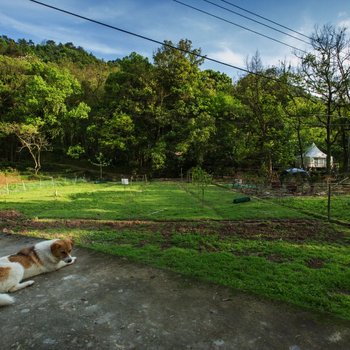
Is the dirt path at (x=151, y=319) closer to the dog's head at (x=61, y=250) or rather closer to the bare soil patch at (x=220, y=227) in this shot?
the dog's head at (x=61, y=250)

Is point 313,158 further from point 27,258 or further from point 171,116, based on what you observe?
point 27,258

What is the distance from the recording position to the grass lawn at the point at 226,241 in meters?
4.20

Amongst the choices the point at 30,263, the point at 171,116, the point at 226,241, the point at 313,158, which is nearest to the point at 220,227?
the point at 226,241

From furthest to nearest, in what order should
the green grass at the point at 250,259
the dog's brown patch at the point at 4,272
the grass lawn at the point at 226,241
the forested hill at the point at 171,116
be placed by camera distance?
1. the forested hill at the point at 171,116
2. the grass lawn at the point at 226,241
3. the green grass at the point at 250,259
4. the dog's brown patch at the point at 4,272

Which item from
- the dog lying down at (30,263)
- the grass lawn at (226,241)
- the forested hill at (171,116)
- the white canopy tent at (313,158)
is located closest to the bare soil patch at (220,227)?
the grass lawn at (226,241)

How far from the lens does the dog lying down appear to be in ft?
11.7

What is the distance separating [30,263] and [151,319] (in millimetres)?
2043

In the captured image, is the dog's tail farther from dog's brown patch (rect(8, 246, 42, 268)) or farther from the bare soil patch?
the bare soil patch

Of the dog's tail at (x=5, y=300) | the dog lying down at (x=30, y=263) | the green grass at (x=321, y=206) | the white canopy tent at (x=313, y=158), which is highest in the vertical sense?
the white canopy tent at (x=313, y=158)

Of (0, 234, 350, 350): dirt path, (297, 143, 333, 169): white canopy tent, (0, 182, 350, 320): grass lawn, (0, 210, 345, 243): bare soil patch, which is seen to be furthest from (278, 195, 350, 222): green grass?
(297, 143, 333, 169): white canopy tent

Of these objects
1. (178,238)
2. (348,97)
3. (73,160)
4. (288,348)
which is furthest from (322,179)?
(73,160)

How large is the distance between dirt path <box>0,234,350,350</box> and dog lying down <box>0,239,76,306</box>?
13 cm

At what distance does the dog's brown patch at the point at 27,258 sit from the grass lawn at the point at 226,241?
161 centimetres

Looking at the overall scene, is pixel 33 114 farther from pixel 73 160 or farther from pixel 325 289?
pixel 325 289
